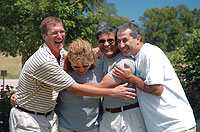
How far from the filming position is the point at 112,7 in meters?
36.3

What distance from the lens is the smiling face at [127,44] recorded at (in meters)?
2.95

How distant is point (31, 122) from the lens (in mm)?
3066

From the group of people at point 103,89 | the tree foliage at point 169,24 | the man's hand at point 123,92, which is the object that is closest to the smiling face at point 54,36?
the group of people at point 103,89

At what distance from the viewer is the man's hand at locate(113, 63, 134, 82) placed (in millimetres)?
2809

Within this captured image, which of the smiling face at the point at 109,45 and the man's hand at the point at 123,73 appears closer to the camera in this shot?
Result: the man's hand at the point at 123,73

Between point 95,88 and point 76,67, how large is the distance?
1.20 ft

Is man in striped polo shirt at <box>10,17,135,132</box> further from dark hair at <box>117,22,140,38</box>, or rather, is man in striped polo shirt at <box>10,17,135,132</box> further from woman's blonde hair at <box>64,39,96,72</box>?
dark hair at <box>117,22,140,38</box>

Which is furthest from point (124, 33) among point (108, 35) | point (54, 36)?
point (54, 36)

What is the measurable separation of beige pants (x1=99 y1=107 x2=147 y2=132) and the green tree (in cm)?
484

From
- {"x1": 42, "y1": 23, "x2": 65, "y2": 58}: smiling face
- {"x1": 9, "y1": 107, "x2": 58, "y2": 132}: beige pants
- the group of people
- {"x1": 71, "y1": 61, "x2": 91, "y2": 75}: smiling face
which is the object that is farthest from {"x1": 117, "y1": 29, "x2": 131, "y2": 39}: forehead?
{"x1": 9, "y1": 107, "x2": 58, "y2": 132}: beige pants

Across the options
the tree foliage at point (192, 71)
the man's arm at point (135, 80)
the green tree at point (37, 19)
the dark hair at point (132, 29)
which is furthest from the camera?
the tree foliage at point (192, 71)

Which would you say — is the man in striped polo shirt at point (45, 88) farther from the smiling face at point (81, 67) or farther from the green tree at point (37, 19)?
the green tree at point (37, 19)

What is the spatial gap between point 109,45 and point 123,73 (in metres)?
0.51

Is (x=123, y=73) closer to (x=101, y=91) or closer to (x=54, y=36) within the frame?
(x=101, y=91)
